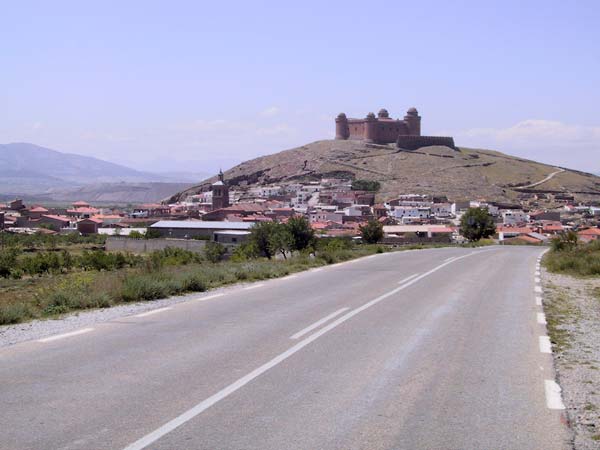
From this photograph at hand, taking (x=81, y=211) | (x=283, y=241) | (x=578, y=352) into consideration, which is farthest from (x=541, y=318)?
(x=81, y=211)

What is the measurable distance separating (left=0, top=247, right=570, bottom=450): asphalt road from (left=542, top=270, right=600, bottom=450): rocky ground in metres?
0.18

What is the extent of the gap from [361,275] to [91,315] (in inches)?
380

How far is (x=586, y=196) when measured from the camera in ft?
506

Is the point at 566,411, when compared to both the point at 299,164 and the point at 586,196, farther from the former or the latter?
the point at 299,164

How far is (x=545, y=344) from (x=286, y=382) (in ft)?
12.9

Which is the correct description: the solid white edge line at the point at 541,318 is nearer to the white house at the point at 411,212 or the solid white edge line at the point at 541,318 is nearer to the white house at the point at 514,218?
the white house at the point at 514,218

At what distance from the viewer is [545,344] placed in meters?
9.31

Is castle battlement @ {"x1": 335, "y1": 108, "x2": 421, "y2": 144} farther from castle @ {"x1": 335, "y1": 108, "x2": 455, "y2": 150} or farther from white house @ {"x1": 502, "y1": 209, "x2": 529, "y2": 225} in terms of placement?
white house @ {"x1": 502, "y1": 209, "x2": 529, "y2": 225}

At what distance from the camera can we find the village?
3533 inches

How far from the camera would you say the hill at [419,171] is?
496 feet

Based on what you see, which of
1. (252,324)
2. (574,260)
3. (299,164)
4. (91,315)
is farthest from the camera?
(299,164)

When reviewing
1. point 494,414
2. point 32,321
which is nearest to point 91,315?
point 32,321

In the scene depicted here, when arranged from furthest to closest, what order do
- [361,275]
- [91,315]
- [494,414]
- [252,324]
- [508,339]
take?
[361,275] < [91,315] < [252,324] < [508,339] < [494,414]

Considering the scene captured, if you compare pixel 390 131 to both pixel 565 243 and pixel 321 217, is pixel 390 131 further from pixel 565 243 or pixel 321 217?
pixel 565 243
